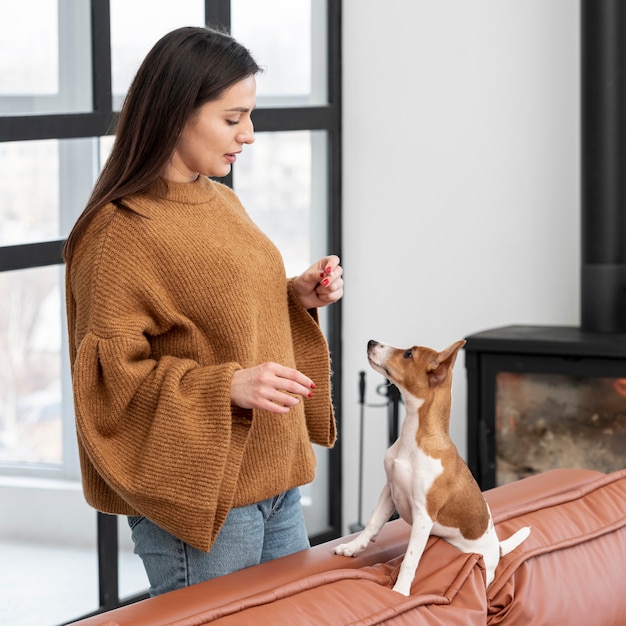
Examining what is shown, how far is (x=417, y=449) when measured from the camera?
153 cm

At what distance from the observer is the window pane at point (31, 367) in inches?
109

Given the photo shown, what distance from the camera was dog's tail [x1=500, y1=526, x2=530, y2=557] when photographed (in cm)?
150

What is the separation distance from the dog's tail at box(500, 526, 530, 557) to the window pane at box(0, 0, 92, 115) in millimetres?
1720

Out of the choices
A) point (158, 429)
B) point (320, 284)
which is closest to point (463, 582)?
point (158, 429)

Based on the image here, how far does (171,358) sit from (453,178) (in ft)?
7.67

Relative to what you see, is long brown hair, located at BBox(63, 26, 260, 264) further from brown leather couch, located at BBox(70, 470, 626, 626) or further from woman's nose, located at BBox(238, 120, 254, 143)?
brown leather couch, located at BBox(70, 470, 626, 626)

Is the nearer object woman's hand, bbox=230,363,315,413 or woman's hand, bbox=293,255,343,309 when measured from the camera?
woman's hand, bbox=230,363,315,413

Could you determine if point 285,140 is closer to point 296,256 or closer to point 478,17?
point 296,256

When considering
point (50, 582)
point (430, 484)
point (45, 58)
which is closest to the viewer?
point (430, 484)

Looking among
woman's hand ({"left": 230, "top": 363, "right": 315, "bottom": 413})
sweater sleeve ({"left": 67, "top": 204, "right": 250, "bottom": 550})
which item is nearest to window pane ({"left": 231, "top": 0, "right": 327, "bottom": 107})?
sweater sleeve ({"left": 67, "top": 204, "right": 250, "bottom": 550})

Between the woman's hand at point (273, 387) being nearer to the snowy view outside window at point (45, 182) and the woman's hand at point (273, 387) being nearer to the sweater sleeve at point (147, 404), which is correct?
the sweater sleeve at point (147, 404)

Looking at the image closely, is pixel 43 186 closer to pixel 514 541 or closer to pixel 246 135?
pixel 246 135

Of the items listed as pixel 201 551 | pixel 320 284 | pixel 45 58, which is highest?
pixel 45 58

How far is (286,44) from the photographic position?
3656 mm
